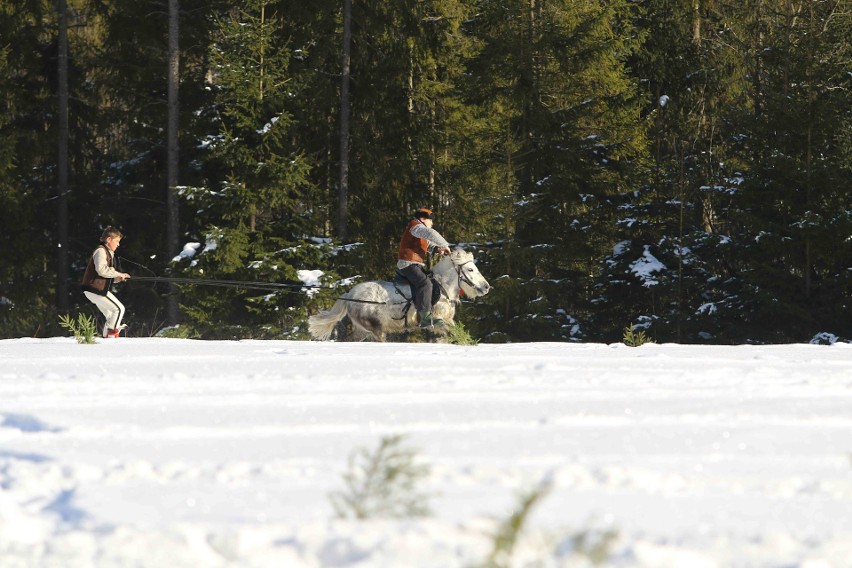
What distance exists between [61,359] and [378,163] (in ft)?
67.5

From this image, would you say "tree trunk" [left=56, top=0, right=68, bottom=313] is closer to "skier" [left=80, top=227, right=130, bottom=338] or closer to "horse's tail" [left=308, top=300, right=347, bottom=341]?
"skier" [left=80, top=227, right=130, bottom=338]

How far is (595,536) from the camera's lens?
3.53 metres

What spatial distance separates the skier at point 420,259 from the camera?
1465 centimetres

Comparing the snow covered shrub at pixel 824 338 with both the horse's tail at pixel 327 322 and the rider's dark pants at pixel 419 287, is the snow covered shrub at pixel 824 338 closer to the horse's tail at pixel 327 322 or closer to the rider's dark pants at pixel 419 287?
the rider's dark pants at pixel 419 287

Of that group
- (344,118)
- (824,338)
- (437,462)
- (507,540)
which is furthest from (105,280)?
(344,118)

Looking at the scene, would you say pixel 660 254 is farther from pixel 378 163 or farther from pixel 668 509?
pixel 668 509

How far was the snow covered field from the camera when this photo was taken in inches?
138

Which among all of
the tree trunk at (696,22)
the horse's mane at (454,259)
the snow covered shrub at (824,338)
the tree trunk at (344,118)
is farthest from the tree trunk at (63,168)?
the snow covered shrub at (824,338)

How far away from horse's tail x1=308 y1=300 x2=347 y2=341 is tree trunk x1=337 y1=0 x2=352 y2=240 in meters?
11.6

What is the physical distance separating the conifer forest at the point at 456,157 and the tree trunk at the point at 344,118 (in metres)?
0.06

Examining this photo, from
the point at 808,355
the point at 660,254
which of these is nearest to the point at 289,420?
the point at 808,355

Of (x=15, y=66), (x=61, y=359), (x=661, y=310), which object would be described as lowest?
Answer: (x=661, y=310)

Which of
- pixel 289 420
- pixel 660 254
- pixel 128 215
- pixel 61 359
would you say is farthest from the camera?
pixel 128 215

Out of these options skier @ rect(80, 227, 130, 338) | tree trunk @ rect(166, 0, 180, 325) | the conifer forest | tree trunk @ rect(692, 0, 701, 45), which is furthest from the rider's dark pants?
tree trunk @ rect(692, 0, 701, 45)
